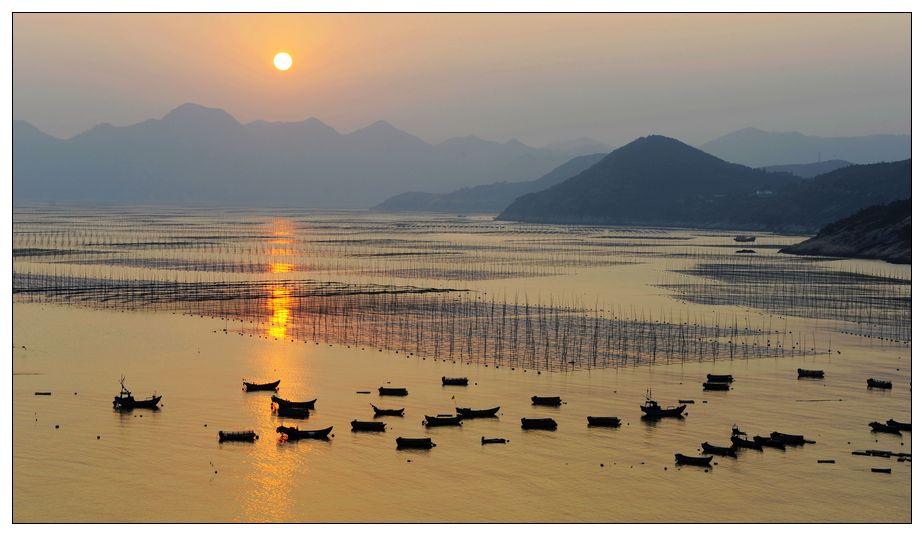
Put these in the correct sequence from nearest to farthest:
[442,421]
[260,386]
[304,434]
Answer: [304,434]
[442,421]
[260,386]

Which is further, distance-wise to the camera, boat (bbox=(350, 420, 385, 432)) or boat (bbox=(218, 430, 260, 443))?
boat (bbox=(350, 420, 385, 432))

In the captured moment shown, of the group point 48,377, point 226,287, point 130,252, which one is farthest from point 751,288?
point 130,252

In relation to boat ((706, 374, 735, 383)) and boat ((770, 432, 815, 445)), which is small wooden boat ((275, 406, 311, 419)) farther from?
boat ((706, 374, 735, 383))

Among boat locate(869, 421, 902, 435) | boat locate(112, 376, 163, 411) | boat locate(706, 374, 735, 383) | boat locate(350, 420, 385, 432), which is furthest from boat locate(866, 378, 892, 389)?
boat locate(112, 376, 163, 411)

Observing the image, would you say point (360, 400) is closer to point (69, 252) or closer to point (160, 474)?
point (160, 474)

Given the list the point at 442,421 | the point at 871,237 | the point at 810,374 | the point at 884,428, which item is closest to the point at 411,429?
the point at 442,421

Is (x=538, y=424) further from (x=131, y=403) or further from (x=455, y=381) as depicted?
(x=131, y=403)
